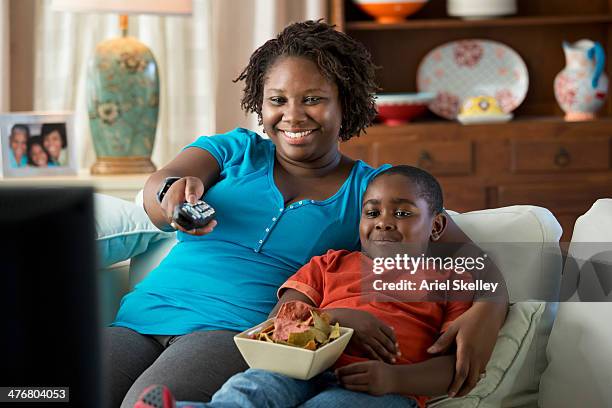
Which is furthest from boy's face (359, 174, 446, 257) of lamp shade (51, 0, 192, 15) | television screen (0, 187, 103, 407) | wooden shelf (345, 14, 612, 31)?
wooden shelf (345, 14, 612, 31)

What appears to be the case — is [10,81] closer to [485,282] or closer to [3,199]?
[485,282]

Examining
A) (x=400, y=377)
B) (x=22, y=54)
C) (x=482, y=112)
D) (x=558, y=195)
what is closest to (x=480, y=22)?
(x=482, y=112)

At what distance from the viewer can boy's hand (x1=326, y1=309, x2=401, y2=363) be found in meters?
1.44

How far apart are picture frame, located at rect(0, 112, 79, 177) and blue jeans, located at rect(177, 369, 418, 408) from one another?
1916 millimetres

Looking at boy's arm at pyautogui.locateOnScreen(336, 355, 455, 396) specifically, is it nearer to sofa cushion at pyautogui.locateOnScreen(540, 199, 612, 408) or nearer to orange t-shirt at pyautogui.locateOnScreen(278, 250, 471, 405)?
orange t-shirt at pyautogui.locateOnScreen(278, 250, 471, 405)

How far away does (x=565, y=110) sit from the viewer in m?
3.69

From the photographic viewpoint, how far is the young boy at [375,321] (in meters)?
1.36

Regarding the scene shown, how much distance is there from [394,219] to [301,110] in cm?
30

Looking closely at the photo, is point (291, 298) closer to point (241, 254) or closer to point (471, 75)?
point (241, 254)

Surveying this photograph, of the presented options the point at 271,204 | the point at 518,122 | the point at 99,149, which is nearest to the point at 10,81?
the point at 99,149

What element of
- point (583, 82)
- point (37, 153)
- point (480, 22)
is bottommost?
point (37, 153)

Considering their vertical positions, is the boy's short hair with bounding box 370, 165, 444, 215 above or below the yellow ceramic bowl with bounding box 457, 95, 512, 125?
below

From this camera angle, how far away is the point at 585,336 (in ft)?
5.18

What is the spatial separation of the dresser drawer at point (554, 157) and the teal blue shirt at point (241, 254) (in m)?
1.85
